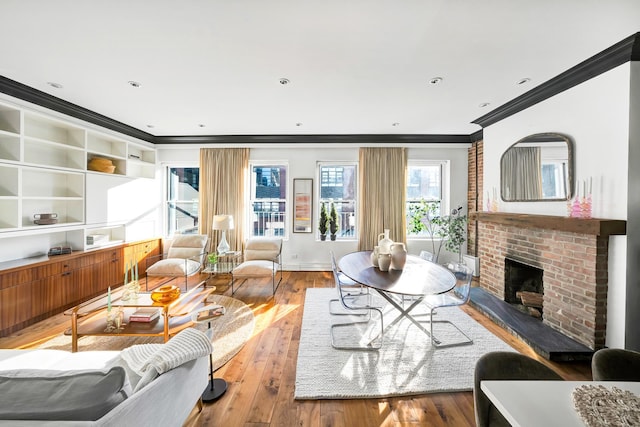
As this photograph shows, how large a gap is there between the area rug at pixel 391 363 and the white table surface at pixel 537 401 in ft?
3.79

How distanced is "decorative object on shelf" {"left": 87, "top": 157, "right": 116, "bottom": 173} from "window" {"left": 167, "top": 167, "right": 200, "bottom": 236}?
52.4 inches

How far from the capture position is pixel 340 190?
5492mm

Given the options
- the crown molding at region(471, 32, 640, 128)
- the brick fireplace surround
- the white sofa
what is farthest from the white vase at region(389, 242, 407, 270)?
the crown molding at region(471, 32, 640, 128)

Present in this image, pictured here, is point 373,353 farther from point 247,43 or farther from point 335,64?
point 247,43

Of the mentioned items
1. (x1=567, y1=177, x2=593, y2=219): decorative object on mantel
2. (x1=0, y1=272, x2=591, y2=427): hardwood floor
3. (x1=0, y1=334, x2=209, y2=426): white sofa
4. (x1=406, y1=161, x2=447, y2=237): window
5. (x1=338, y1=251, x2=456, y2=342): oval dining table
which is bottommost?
(x1=0, y1=272, x2=591, y2=427): hardwood floor

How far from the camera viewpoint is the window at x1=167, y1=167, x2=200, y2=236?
557 centimetres

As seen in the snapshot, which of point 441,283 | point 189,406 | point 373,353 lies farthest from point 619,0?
point 189,406

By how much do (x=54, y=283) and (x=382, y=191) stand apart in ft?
16.3

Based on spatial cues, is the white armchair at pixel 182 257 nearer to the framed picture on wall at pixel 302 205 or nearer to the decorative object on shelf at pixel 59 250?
the decorative object on shelf at pixel 59 250

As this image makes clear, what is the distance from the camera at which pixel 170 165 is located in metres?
5.51

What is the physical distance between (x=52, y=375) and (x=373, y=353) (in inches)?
84.8

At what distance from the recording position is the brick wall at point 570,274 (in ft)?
7.86

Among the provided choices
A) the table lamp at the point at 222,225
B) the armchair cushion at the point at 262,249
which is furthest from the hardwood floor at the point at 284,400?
the table lamp at the point at 222,225

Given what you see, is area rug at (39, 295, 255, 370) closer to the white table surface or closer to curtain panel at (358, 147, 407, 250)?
the white table surface
